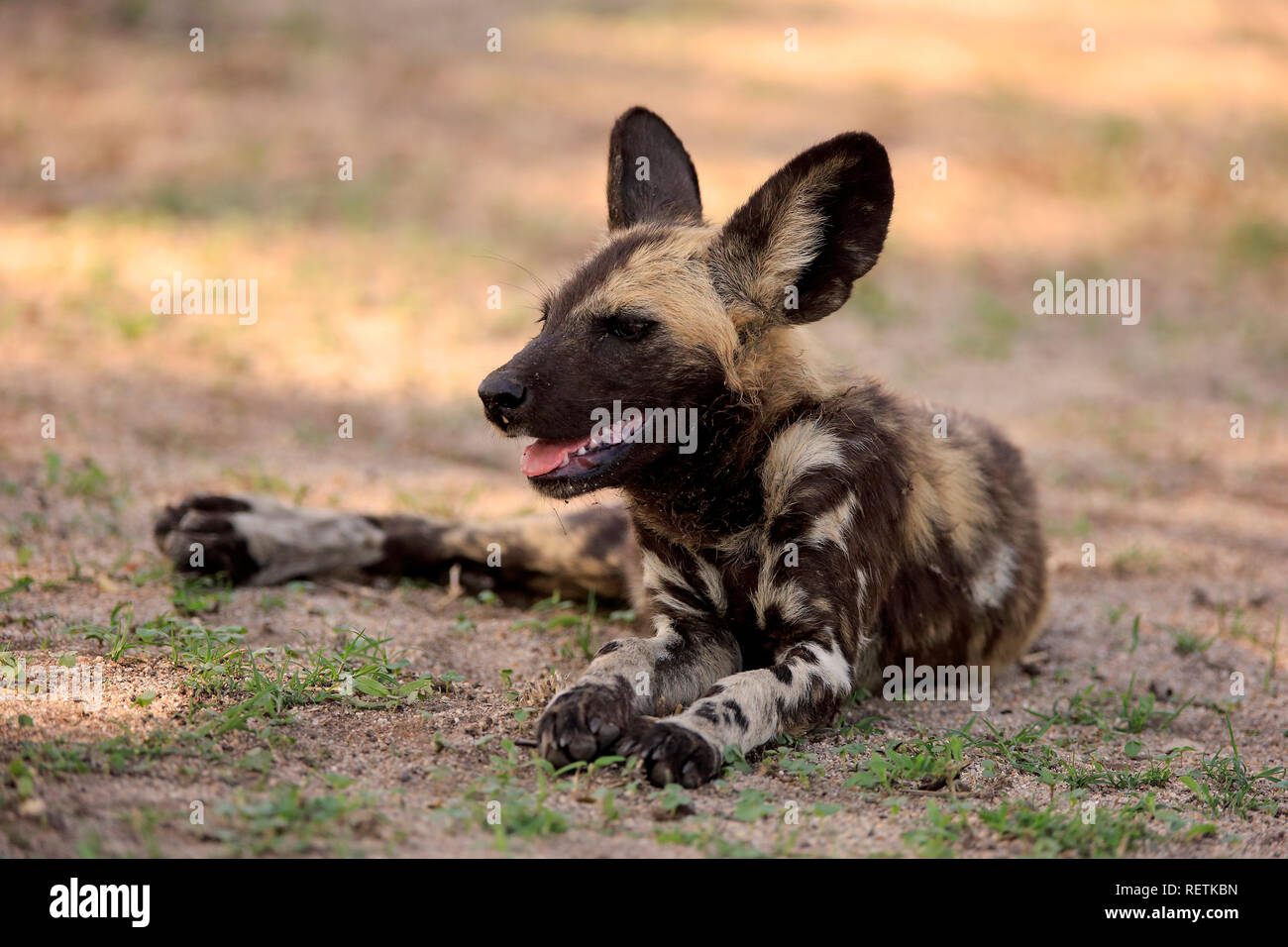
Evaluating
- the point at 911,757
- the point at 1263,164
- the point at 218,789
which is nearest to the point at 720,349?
the point at 911,757

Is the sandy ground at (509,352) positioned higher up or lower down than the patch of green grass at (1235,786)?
higher up

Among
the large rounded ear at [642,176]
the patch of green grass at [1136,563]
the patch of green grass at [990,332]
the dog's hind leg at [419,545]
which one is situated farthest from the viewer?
the patch of green grass at [990,332]

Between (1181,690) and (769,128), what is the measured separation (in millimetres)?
8599

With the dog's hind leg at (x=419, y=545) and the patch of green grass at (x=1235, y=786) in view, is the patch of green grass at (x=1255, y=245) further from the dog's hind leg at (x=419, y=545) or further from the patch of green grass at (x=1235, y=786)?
the patch of green grass at (x=1235, y=786)

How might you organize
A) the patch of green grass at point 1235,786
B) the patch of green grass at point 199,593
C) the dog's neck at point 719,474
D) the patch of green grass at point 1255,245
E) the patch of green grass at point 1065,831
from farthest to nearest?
the patch of green grass at point 1255,245 → the patch of green grass at point 199,593 → the dog's neck at point 719,474 → the patch of green grass at point 1235,786 → the patch of green grass at point 1065,831

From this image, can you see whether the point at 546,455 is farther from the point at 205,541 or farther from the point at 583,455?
the point at 205,541

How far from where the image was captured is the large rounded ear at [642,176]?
432 centimetres

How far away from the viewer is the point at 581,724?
312 centimetres

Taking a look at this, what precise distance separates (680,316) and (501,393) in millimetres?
614

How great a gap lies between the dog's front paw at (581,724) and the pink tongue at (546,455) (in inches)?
27.0

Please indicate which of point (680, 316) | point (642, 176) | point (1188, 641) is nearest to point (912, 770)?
point (680, 316)

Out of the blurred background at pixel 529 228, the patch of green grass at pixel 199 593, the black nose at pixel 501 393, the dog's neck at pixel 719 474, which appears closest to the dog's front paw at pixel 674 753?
the dog's neck at pixel 719 474

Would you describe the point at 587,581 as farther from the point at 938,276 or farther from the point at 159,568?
the point at 938,276

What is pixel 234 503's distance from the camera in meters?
4.73
